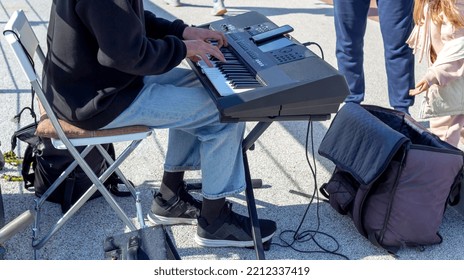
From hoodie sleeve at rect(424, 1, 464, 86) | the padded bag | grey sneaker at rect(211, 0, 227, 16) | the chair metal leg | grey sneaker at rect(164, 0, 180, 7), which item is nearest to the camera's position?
the chair metal leg

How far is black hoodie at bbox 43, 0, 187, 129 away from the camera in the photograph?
200 cm

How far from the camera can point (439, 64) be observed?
3.08 m

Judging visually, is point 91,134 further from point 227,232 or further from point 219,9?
point 219,9

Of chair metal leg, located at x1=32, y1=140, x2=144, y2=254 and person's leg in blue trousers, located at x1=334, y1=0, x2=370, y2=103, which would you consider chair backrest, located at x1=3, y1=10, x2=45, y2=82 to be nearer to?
chair metal leg, located at x1=32, y1=140, x2=144, y2=254

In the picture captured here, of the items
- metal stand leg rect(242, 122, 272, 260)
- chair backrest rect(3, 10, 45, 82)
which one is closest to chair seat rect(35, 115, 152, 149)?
chair backrest rect(3, 10, 45, 82)

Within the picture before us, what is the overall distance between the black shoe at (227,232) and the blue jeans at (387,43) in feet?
4.26

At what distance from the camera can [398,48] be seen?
3656mm

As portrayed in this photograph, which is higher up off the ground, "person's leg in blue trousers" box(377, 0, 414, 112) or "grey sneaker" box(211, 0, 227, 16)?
"person's leg in blue trousers" box(377, 0, 414, 112)

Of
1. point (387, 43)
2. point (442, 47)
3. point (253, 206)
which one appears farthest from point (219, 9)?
point (253, 206)

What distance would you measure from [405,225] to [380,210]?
118 mm

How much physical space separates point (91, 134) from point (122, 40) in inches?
16.2

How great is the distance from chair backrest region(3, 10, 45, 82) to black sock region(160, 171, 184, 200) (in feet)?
2.53

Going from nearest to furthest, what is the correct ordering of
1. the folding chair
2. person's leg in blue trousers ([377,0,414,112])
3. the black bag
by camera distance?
the folding chair → the black bag → person's leg in blue trousers ([377,0,414,112])

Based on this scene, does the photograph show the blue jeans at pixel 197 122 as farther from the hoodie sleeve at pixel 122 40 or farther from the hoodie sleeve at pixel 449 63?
the hoodie sleeve at pixel 449 63
